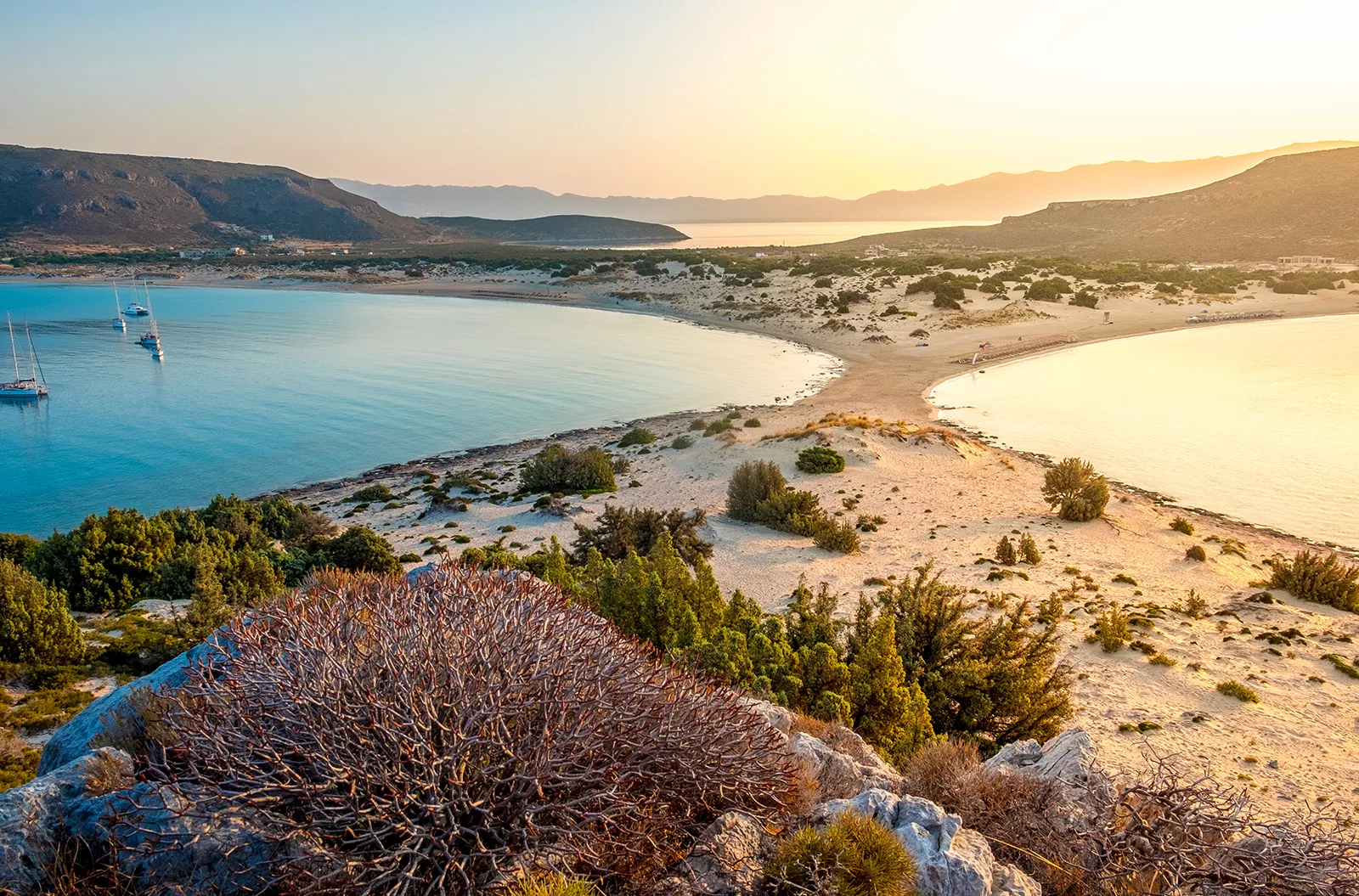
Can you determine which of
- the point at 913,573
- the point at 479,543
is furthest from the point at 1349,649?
the point at 479,543

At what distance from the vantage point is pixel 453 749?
121 inches

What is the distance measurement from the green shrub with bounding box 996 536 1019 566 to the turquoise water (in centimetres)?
1808

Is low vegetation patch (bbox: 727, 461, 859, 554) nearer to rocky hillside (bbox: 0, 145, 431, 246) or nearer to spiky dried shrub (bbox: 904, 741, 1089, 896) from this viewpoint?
spiky dried shrub (bbox: 904, 741, 1089, 896)

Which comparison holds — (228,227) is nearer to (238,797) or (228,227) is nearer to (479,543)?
(479,543)

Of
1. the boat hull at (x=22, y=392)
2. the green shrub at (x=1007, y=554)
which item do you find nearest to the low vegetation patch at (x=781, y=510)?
the green shrub at (x=1007, y=554)

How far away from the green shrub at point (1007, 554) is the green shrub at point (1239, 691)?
202 inches

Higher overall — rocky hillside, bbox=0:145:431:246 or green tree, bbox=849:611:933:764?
rocky hillside, bbox=0:145:431:246

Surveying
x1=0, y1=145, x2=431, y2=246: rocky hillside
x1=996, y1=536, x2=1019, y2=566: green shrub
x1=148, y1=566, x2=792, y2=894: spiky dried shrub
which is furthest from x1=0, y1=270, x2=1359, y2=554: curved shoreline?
x1=0, y1=145, x2=431, y2=246: rocky hillside

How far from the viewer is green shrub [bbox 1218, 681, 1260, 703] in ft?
27.4

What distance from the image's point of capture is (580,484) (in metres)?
20.1

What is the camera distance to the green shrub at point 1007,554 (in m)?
13.8

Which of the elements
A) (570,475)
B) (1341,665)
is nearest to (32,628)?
(570,475)

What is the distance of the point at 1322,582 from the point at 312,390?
35.9m

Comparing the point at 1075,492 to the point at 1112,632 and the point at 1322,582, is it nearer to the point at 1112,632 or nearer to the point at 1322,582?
the point at 1322,582
